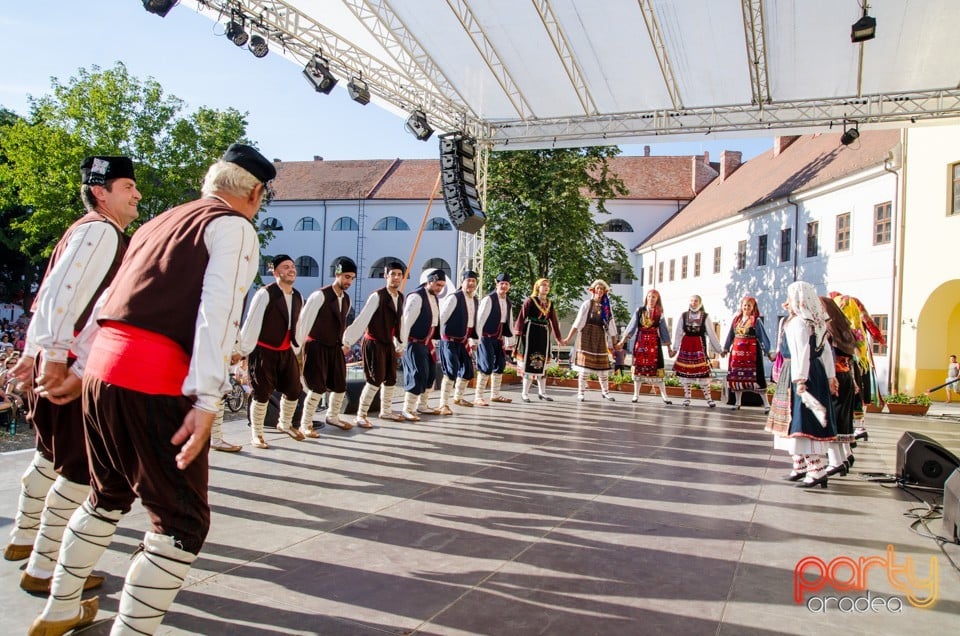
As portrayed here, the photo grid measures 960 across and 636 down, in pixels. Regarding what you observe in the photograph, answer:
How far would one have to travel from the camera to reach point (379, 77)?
11.6m

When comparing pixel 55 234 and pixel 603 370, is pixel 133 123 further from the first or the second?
pixel 603 370

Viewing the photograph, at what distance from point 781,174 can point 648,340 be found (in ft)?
73.2

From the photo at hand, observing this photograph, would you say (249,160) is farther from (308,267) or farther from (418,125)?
(308,267)

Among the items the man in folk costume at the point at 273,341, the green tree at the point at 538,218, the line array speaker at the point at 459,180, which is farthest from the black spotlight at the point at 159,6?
the green tree at the point at 538,218

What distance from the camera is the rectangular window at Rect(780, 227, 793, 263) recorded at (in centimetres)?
2804

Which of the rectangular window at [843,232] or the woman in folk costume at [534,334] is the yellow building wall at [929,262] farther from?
the woman in folk costume at [534,334]

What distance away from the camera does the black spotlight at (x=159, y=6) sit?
8.55 meters

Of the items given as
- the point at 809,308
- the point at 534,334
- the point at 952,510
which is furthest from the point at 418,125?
the point at 952,510

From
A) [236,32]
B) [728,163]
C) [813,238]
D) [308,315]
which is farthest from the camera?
[728,163]

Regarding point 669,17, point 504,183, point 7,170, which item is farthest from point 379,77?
point 7,170

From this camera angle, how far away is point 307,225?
4409 cm

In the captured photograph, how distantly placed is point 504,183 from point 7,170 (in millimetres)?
21445

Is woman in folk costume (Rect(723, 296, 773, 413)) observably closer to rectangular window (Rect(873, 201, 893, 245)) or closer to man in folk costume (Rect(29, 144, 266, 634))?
man in folk costume (Rect(29, 144, 266, 634))

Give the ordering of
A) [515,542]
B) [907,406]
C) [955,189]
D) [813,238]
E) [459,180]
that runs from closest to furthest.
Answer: [515,542], [459,180], [907,406], [955,189], [813,238]
